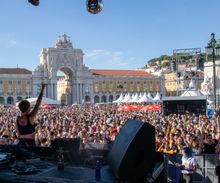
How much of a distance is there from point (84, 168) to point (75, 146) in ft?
2.26

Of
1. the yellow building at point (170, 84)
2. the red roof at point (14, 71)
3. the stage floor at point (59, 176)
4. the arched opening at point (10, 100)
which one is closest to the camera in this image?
the stage floor at point (59, 176)

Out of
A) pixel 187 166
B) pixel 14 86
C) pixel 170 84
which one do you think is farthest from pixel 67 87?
pixel 187 166

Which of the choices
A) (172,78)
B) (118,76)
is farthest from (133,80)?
(172,78)

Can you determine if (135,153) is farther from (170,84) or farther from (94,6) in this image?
(170,84)

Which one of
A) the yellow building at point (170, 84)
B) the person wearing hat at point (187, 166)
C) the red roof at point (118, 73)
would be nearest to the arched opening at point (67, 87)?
the red roof at point (118, 73)

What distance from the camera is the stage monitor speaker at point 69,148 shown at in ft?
14.4

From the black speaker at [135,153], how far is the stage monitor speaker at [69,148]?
0.91 meters

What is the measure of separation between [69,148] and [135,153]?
1421mm

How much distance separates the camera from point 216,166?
7.29 m

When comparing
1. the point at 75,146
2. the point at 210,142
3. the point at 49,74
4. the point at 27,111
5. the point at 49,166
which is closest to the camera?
the point at 49,166

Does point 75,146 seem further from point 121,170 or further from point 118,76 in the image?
point 118,76

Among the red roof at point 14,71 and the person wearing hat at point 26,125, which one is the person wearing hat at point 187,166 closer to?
the person wearing hat at point 26,125

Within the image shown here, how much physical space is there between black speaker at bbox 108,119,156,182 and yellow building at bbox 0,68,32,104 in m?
95.3

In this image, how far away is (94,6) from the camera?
6.56 m
